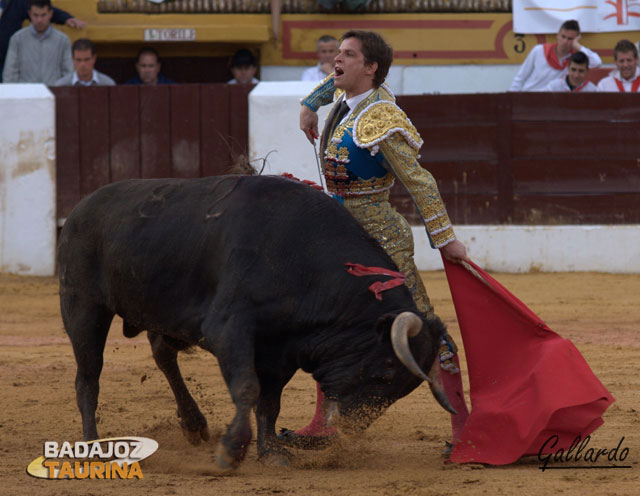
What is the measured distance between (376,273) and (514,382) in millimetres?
637

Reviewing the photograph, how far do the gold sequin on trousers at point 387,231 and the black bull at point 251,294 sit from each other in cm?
17

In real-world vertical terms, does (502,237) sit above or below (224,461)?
below

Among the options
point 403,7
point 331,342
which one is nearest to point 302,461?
point 331,342

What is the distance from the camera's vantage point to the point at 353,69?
3332 millimetres

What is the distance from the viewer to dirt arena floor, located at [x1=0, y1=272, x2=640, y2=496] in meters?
2.96

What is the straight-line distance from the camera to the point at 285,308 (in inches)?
122

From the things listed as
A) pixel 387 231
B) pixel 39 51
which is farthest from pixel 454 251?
pixel 39 51

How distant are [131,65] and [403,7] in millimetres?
2546

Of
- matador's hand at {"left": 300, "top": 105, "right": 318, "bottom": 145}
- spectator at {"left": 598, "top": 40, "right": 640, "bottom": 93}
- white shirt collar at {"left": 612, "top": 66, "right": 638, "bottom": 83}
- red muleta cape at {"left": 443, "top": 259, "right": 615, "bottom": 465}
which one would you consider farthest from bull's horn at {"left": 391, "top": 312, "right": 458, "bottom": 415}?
white shirt collar at {"left": 612, "top": 66, "right": 638, "bottom": 83}

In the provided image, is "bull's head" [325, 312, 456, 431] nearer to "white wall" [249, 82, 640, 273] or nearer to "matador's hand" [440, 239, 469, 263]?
"matador's hand" [440, 239, 469, 263]

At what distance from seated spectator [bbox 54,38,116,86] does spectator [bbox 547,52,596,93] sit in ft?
11.3

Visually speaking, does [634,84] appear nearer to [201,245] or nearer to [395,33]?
[395,33]

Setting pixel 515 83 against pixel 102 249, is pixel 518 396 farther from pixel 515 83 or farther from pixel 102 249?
pixel 515 83

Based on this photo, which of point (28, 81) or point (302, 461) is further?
point (28, 81)
